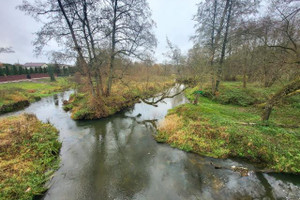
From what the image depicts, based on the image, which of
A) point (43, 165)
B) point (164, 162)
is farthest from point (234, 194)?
point (43, 165)

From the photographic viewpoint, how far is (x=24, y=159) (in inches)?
186

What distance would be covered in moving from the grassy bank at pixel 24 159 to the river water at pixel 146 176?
43 cm

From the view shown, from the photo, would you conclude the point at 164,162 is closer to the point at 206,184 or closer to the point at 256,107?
the point at 206,184

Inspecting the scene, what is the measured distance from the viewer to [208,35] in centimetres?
1228

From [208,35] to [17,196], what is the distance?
52.7ft

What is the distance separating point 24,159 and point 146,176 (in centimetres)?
479

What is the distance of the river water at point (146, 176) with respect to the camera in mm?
3855

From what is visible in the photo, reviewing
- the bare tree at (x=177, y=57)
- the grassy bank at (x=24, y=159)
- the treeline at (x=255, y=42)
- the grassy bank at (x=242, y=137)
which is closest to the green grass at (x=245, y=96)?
the treeline at (x=255, y=42)

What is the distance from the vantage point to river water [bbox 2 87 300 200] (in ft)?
12.6

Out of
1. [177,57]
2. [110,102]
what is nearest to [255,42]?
[177,57]

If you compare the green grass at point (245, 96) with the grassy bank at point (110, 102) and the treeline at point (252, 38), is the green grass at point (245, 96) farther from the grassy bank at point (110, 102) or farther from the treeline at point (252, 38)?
the grassy bank at point (110, 102)

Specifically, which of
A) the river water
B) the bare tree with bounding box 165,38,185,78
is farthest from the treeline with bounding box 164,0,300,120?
the river water

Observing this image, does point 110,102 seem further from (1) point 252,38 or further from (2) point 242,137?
(1) point 252,38

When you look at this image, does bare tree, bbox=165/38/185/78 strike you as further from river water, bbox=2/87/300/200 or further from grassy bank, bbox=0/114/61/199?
grassy bank, bbox=0/114/61/199
